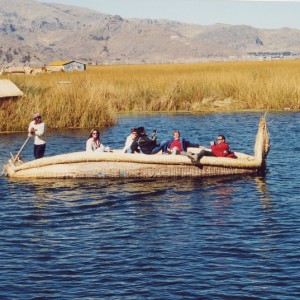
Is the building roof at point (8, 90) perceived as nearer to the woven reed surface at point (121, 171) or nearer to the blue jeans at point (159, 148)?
the woven reed surface at point (121, 171)

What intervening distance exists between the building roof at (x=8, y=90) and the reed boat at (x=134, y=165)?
11.8 metres

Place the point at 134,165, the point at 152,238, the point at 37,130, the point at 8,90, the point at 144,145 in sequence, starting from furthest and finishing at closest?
the point at 8,90, the point at 144,145, the point at 37,130, the point at 134,165, the point at 152,238

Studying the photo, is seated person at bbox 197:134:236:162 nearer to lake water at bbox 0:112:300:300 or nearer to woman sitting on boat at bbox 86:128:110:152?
lake water at bbox 0:112:300:300

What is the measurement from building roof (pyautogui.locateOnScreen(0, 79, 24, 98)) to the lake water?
11817 mm

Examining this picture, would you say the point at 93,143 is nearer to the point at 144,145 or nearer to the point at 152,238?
the point at 144,145

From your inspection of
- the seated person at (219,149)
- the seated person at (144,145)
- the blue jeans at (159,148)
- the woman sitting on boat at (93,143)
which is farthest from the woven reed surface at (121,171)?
the blue jeans at (159,148)

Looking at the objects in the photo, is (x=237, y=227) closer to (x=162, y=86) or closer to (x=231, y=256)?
(x=231, y=256)

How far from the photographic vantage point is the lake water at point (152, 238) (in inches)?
448

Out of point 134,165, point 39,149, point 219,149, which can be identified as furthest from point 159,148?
point 39,149

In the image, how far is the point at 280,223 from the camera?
15.1 m

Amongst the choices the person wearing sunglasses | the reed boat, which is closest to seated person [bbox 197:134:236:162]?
the person wearing sunglasses

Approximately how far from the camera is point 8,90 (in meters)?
32.6

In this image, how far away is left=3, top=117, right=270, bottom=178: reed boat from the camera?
2027 centimetres

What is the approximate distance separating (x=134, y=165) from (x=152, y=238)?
6.49 meters
